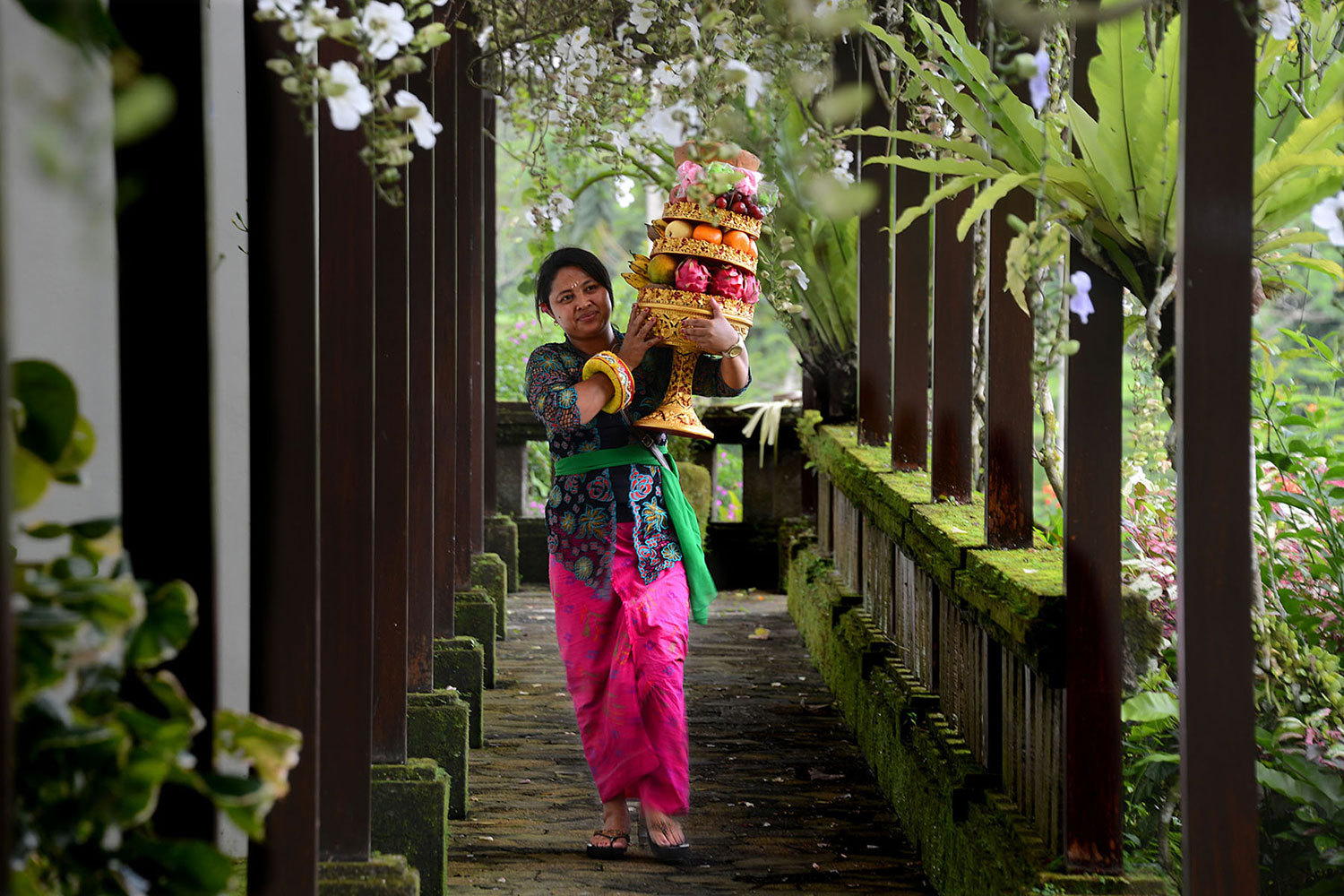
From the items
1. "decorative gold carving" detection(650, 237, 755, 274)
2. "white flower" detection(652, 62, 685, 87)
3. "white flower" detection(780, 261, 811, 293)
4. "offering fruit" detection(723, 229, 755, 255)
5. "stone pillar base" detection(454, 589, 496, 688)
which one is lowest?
"stone pillar base" detection(454, 589, 496, 688)

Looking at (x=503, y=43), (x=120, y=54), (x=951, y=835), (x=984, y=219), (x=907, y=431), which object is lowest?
(x=951, y=835)

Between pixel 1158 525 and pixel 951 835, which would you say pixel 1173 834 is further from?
pixel 1158 525

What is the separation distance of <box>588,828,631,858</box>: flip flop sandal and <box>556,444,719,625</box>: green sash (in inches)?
22.6

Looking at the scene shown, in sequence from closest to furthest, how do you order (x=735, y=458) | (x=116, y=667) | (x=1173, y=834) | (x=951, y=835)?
(x=116, y=667) → (x=1173, y=834) → (x=951, y=835) → (x=735, y=458)

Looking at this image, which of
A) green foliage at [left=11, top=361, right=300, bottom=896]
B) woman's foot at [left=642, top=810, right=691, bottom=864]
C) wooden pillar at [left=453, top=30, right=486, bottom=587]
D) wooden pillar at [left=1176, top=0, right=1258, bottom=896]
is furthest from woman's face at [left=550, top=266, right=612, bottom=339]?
green foliage at [left=11, top=361, right=300, bottom=896]

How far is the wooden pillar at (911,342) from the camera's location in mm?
3910

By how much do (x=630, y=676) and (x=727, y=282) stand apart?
102 cm

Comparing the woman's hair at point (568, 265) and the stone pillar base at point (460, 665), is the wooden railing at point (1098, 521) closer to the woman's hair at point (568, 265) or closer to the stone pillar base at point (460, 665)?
the woman's hair at point (568, 265)

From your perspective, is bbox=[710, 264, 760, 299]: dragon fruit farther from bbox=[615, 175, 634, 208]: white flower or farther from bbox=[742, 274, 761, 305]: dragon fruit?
bbox=[615, 175, 634, 208]: white flower

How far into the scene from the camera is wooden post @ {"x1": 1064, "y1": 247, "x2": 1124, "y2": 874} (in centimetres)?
215

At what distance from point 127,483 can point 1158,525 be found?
106 inches

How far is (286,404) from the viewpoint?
165 cm

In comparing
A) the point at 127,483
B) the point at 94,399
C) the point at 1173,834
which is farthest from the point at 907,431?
the point at 127,483

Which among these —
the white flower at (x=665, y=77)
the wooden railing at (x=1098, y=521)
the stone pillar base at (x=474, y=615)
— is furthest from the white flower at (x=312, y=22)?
the stone pillar base at (x=474, y=615)
